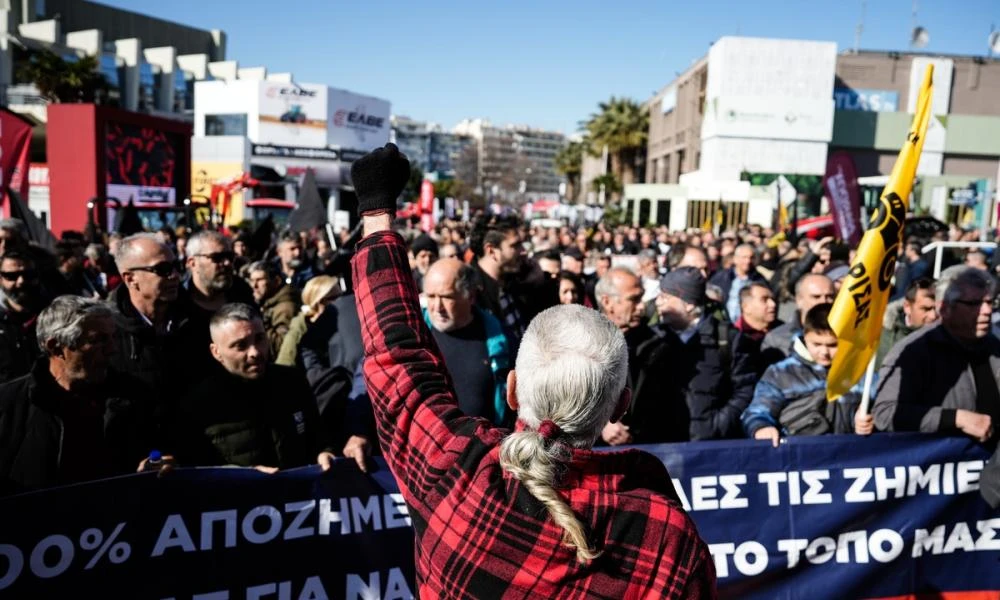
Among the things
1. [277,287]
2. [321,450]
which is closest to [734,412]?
[321,450]

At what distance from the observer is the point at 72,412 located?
3137mm

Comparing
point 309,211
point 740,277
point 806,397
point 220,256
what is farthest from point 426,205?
point 806,397

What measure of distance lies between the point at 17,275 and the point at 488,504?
4.26m

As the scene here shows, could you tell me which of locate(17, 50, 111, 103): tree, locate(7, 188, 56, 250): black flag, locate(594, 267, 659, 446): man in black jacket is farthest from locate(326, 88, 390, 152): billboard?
locate(594, 267, 659, 446): man in black jacket

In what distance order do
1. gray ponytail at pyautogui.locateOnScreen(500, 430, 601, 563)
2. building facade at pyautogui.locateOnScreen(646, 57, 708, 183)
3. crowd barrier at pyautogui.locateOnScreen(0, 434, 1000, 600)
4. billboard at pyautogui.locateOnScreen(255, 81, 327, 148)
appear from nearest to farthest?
1. gray ponytail at pyautogui.locateOnScreen(500, 430, 601, 563)
2. crowd barrier at pyautogui.locateOnScreen(0, 434, 1000, 600)
3. billboard at pyautogui.locateOnScreen(255, 81, 327, 148)
4. building facade at pyautogui.locateOnScreen(646, 57, 708, 183)

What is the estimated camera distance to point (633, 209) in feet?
178

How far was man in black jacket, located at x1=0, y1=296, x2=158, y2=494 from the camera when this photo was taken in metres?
3.02

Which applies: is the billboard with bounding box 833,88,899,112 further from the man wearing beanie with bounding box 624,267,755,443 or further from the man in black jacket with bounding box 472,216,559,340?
the man wearing beanie with bounding box 624,267,755,443

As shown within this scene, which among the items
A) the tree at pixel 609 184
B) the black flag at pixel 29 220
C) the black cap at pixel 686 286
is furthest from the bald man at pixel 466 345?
the tree at pixel 609 184

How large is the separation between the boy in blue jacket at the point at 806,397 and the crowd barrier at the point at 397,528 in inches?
9.5

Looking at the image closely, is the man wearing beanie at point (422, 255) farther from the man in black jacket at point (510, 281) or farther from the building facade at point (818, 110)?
the building facade at point (818, 110)

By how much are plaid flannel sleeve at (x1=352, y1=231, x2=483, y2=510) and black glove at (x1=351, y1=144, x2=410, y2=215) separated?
0.07 m

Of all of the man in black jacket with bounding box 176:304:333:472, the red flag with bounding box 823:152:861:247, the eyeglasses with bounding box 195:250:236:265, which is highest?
the red flag with bounding box 823:152:861:247

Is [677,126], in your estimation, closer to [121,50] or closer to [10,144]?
[121,50]
